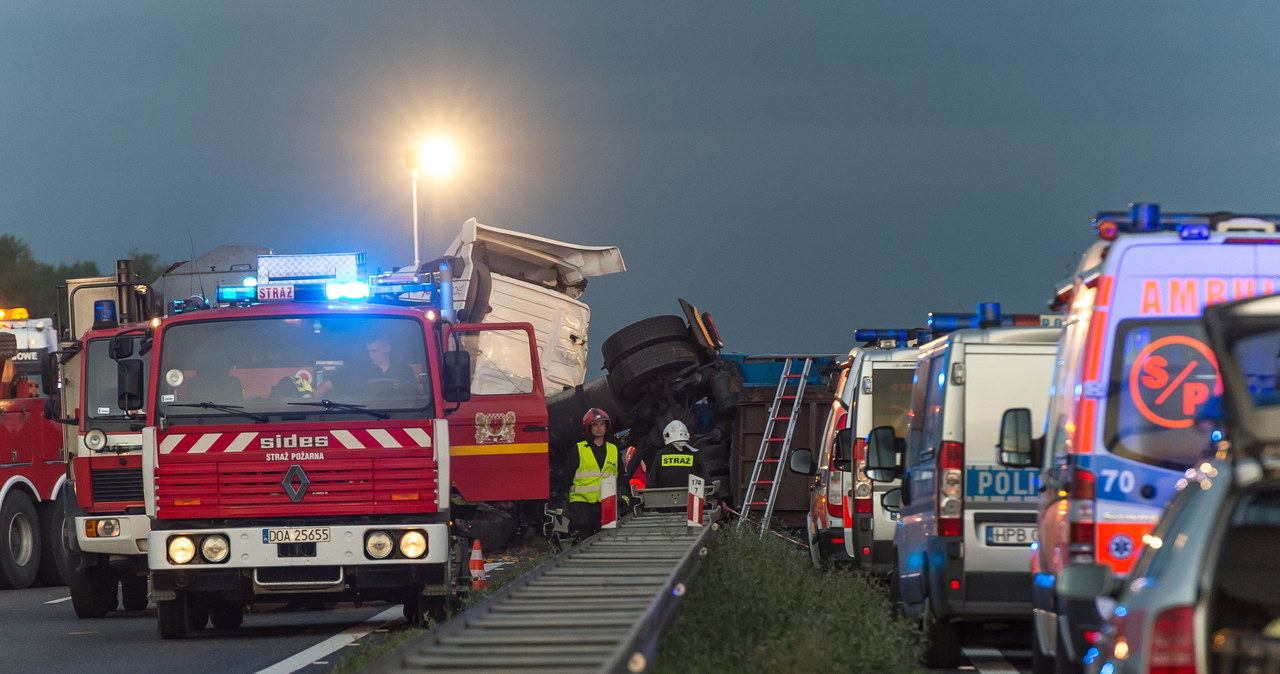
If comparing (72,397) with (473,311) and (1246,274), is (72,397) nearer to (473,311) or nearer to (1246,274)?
(473,311)

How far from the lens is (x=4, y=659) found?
13.9 metres

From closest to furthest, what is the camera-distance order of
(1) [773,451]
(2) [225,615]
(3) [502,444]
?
(3) [502,444] → (2) [225,615] → (1) [773,451]

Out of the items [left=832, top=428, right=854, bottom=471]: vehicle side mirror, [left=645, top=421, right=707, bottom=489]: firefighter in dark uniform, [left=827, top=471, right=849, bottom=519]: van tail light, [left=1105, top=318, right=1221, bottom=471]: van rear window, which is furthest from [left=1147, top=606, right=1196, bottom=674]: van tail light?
[left=645, top=421, right=707, bottom=489]: firefighter in dark uniform

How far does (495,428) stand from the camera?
626 inches

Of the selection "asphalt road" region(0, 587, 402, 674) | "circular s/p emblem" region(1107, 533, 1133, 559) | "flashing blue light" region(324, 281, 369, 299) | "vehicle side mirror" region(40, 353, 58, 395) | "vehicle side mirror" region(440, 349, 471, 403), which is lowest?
"asphalt road" region(0, 587, 402, 674)

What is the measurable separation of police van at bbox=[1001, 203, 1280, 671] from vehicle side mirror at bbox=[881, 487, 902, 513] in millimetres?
6666

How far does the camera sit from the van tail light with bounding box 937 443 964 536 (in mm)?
11305

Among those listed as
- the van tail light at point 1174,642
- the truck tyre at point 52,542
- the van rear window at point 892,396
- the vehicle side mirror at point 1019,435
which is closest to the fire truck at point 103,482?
the truck tyre at point 52,542

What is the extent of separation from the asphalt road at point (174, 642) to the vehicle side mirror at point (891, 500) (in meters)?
4.12

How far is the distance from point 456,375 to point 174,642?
3.09 m

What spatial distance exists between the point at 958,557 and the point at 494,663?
13.0ft

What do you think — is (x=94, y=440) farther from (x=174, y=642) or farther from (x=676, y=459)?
(x=676, y=459)

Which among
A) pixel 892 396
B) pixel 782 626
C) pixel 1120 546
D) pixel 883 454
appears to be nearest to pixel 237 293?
pixel 883 454

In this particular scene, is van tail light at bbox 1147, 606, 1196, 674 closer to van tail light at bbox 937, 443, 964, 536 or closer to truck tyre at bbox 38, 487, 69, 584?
van tail light at bbox 937, 443, 964, 536
